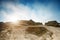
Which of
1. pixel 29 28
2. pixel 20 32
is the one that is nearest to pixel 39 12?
pixel 29 28

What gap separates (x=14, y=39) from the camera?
454 centimetres

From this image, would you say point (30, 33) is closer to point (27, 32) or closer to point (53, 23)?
point (27, 32)

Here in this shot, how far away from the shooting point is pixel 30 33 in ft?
15.2

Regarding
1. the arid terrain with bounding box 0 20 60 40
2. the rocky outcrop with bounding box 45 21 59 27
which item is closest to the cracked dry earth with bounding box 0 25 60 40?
the arid terrain with bounding box 0 20 60 40

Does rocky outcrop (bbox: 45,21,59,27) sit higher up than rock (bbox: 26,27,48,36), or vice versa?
rocky outcrop (bbox: 45,21,59,27)

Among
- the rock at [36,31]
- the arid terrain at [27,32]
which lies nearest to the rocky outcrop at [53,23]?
the arid terrain at [27,32]

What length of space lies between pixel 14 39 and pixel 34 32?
35.7 inches

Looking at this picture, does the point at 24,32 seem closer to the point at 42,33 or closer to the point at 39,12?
the point at 42,33

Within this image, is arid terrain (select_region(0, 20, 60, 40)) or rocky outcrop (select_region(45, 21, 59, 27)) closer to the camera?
arid terrain (select_region(0, 20, 60, 40))

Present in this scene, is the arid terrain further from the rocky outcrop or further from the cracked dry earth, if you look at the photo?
the rocky outcrop

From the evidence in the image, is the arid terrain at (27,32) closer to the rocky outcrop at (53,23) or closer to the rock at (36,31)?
the rock at (36,31)

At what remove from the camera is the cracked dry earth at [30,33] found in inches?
179

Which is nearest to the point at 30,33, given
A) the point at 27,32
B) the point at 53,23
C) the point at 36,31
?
the point at 27,32

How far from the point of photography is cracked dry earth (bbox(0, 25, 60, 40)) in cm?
455
